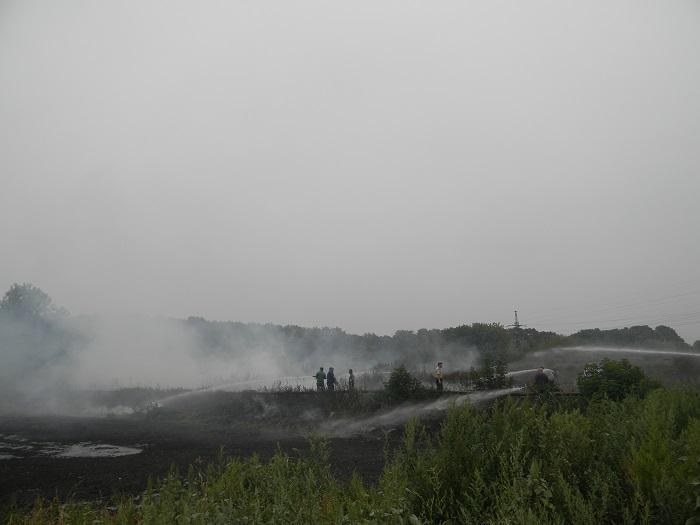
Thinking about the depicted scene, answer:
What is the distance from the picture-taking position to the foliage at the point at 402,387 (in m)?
20.9

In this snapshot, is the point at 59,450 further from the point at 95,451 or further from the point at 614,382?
the point at 614,382

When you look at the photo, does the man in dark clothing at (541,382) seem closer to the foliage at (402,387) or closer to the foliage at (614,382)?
the foliage at (614,382)

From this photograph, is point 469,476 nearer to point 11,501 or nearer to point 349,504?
point 349,504

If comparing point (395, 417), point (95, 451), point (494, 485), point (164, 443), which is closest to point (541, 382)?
point (395, 417)

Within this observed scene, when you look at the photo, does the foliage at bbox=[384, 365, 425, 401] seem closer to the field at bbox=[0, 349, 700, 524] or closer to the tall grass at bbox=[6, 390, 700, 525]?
the field at bbox=[0, 349, 700, 524]

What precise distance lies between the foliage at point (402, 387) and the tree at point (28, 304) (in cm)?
4198

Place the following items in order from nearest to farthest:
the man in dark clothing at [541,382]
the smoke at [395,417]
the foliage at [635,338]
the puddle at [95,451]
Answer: the puddle at [95,451], the man in dark clothing at [541,382], the smoke at [395,417], the foliage at [635,338]

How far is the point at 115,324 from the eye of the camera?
156 ft

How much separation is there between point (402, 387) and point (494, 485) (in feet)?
51.9

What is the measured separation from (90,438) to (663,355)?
104 feet

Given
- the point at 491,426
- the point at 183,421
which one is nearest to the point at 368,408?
the point at 183,421

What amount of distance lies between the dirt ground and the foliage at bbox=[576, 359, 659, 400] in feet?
21.4

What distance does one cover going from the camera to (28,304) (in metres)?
49.9

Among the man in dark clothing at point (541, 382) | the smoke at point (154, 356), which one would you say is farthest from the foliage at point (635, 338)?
the man in dark clothing at point (541, 382)
